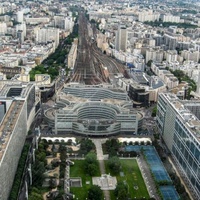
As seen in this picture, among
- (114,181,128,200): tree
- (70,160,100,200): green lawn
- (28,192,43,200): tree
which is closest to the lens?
(28,192,43,200): tree

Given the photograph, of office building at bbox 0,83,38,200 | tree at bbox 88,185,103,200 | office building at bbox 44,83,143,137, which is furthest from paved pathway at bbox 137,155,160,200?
office building at bbox 0,83,38,200

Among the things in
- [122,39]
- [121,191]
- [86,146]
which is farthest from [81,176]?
[122,39]

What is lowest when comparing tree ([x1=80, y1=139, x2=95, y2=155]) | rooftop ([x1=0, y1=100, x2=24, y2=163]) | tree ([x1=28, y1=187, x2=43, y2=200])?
tree ([x1=80, y1=139, x2=95, y2=155])

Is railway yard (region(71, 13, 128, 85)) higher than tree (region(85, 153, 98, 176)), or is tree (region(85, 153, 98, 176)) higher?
tree (region(85, 153, 98, 176))

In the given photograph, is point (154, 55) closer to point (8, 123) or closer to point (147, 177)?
point (147, 177)

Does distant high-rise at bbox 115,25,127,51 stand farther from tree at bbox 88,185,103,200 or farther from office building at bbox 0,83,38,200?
tree at bbox 88,185,103,200

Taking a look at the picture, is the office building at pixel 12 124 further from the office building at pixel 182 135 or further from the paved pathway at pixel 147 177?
the office building at pixel 182 135
